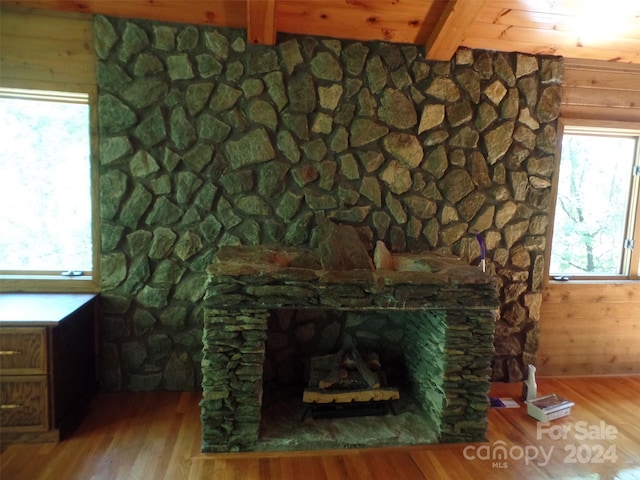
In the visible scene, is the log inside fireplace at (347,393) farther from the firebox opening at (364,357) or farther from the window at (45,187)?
the window at (45,187)

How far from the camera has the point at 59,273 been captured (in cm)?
250

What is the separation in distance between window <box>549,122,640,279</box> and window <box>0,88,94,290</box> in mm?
3293

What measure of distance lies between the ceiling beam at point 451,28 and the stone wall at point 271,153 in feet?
0.33

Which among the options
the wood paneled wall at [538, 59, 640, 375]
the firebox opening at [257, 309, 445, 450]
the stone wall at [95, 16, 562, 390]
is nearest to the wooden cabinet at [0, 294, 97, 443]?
the stone wall at [95, 16, 562, 390]

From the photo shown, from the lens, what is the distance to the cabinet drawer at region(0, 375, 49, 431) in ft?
6.56

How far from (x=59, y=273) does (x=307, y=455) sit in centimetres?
188

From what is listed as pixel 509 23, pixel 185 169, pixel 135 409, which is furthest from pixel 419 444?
pixel 509 23

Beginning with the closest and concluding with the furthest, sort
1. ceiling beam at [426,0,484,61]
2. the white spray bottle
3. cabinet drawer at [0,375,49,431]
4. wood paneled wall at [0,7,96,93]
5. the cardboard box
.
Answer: cabinet drawer at [0,375,49,431]
ceiling beam at [426,0,484,61]
wood paneled wall at [0,7,96,93]
the cardboard box
the white spray bottle

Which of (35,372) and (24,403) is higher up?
(35,372)

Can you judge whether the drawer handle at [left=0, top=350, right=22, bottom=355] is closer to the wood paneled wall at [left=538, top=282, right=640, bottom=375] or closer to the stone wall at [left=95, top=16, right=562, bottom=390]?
the stone wall at [left=95, top=16, right=562, bottom=390]

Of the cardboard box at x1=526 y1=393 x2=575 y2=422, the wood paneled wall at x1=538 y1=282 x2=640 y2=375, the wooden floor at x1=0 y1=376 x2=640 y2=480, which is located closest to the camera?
the wooden floor at x1=0 y1=376 x2=640 y2=480

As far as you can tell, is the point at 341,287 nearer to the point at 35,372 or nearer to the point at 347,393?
the point at 347,393

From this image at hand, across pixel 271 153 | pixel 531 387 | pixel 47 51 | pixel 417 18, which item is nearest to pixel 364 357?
pixel 531 387

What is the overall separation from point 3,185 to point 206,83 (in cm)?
140
